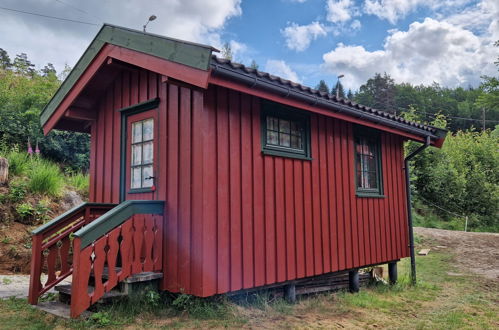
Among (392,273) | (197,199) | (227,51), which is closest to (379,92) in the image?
(227,51)

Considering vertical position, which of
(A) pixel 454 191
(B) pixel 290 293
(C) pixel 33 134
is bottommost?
(B) pixel 290 293

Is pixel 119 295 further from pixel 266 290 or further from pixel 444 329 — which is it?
pixel 444 329

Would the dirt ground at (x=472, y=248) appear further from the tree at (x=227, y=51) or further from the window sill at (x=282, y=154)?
the tree at (x=227, y=51)

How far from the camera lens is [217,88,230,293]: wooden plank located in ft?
13.4

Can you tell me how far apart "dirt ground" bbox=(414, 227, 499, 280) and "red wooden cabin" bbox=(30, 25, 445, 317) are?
4296mm

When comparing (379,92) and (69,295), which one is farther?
(379,92)

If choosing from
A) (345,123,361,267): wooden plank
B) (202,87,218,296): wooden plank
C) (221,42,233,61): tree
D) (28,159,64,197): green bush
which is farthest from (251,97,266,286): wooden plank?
(221,42,233,61): tree

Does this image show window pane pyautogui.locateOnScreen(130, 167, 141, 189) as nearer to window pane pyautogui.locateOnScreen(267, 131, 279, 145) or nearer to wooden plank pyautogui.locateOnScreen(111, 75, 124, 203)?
wooden plank pyautogui.locateOnScreen(111, 75, 124, 203)

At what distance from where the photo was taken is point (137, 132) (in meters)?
4.95

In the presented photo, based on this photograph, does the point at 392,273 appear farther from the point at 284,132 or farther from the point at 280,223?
the point at 284,132

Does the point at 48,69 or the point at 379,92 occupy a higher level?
the point at 379,92

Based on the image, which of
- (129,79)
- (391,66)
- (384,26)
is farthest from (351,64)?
(129,79)

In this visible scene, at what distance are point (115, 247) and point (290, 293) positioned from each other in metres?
2.48

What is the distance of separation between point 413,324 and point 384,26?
63.3ft
